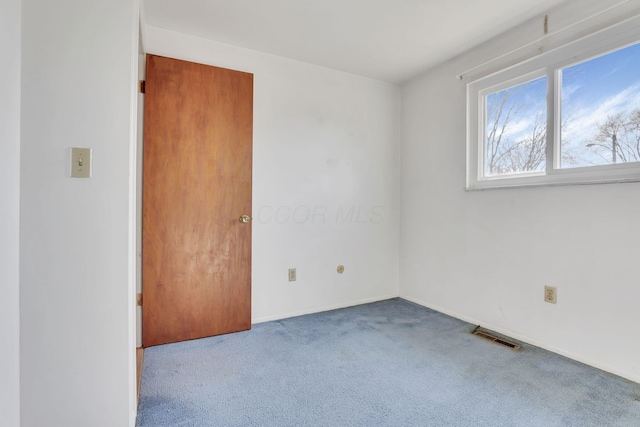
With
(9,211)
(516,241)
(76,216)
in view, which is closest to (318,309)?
(516,241)

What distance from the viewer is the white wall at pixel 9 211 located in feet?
3.24

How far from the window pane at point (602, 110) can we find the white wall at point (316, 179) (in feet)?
5.23

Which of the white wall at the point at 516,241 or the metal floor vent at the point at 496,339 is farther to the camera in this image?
the metal floor vent at the point at 496,339

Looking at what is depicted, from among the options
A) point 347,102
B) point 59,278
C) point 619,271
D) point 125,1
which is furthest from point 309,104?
point 619,271

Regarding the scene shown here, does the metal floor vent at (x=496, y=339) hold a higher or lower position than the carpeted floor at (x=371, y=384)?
higher

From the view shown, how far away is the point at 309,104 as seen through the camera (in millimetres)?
2953

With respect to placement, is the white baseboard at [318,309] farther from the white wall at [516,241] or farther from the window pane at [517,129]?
the window pane at [517,129]

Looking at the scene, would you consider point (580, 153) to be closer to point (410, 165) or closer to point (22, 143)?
point (410, 165)

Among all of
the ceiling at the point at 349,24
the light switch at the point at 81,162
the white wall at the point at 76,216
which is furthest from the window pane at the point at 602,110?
the light switch at the point at 81,162

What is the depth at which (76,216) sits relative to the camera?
119cm

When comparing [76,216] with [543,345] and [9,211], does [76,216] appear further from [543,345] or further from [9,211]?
[543,345]

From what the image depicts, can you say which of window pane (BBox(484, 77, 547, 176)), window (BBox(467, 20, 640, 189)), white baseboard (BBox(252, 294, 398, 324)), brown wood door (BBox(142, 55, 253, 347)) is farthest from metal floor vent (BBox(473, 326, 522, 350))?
brown wood door (BBox(142, 55, 253, 347))

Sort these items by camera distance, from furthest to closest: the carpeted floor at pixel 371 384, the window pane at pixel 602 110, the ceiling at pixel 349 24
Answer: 1. the ceiling at pixel 349 24
2. the window pane at pixel 602 110
3. the carpeted floor at pixel 371 384

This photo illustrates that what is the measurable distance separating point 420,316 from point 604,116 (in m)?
1.99
